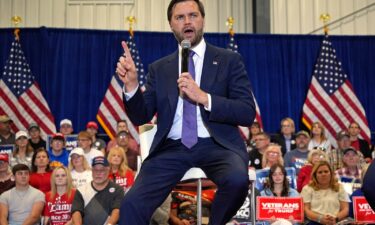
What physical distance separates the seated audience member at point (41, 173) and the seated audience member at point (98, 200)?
1.07m

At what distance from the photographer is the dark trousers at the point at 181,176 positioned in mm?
2846

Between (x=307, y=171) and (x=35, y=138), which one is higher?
(x=35, y=138)

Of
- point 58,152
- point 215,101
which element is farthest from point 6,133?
point 215,101

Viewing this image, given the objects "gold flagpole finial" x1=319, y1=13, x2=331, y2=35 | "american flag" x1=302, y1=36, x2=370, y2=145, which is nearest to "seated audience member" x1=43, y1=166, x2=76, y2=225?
"american flag" x1=302, y1=36, x2=370, y2=145

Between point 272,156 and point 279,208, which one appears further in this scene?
point 272,156

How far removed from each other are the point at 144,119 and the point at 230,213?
2.03 ft

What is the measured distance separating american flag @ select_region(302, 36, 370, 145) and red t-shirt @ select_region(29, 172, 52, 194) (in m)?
4.96

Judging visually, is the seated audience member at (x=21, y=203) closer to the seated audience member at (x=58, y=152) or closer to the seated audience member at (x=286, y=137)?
the seated audience member at (x=58, y=152)

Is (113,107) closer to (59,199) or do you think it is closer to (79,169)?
(79,169)

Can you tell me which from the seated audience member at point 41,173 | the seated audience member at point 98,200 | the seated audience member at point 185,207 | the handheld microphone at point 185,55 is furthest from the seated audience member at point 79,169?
the handheld microphone at point 185,55

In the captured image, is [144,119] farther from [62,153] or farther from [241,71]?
[62,153]

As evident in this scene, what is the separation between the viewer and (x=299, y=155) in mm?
8016

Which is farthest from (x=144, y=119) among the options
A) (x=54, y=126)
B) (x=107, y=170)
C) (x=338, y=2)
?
(x=338, y=2)

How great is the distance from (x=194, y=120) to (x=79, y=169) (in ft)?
14.7
